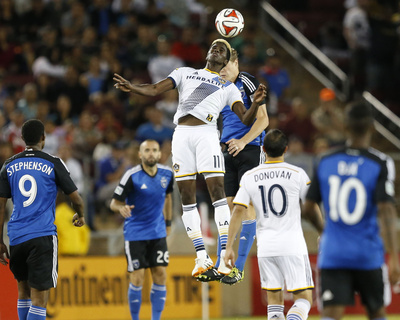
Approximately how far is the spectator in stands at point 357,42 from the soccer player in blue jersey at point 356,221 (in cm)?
1339

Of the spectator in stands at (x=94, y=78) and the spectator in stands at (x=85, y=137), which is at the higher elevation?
the spectator in stands at (x=94, y=78)

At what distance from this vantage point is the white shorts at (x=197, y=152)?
10430 millimetres

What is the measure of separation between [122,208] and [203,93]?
99.8 inches

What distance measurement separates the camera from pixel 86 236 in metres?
15.3

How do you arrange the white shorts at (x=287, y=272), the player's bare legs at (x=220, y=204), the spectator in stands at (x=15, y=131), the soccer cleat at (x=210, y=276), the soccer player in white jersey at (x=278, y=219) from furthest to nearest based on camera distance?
the spectator in stands at (x=15, y=131) < the player's bare legs at (x=220, y=204) < the soccer cleat at (x=210, y=276) < the white shorts at (x=287, y=272) < the soccer player in white jersey at (x=278, y=219)

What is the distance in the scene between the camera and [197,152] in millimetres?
10469

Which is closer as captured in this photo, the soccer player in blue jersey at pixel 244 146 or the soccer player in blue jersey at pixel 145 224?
the soccer player in blue jersey at pixel 244 146

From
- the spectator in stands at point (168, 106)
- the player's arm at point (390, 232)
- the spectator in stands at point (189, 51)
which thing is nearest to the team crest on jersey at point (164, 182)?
the spectator in stands at point (168, 106)

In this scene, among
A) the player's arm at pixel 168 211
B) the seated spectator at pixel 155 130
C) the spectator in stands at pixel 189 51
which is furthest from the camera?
the spectator in stands at pixel 189 51

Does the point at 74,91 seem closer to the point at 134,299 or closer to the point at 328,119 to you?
the point at 328,119

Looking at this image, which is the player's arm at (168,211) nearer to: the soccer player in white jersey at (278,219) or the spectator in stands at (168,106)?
the spectator in stands at (168,106)

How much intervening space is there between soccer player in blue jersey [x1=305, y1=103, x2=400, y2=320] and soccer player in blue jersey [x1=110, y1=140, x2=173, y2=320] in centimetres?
578

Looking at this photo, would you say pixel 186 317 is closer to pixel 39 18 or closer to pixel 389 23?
pixel 39 18

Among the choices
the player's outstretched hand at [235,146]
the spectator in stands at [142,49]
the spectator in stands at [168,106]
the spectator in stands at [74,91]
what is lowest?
the player's outstretched hand at [235,146]
